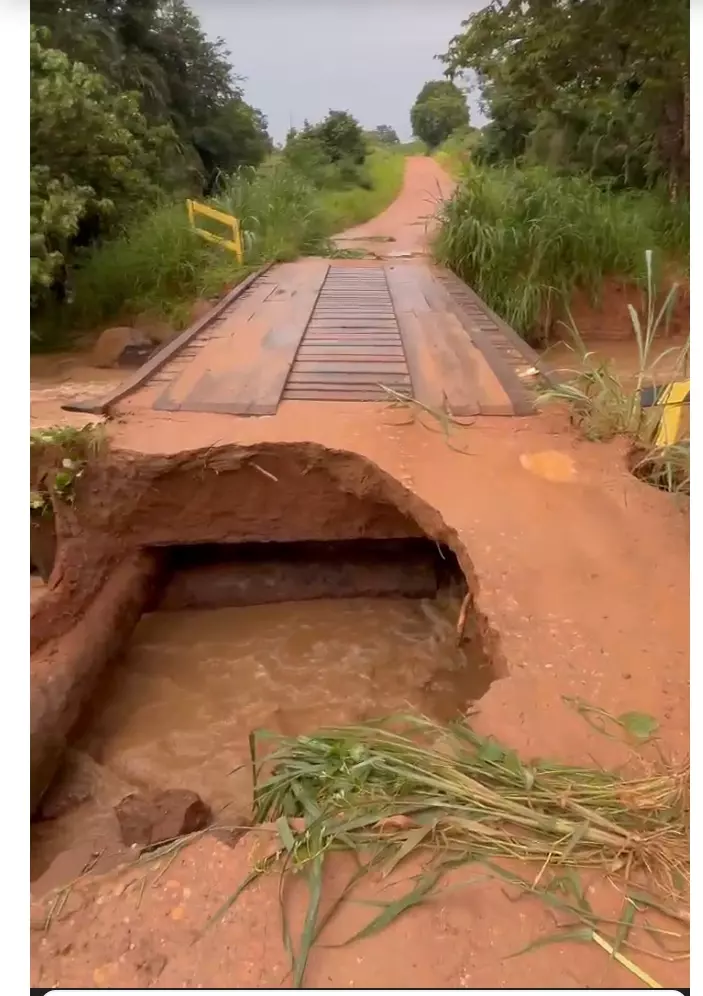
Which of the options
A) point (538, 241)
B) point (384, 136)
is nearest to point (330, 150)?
point (384, 136)

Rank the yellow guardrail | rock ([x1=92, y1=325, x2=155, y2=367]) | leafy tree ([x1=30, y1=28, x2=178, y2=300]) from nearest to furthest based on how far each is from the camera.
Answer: leafy tree ([x1=30, y1=28, x2=178, y2=300]) → rock ([x1=92, y1=325, x2=155, y2=367]) → the yellow guardrail

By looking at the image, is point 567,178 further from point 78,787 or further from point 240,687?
point 78,787

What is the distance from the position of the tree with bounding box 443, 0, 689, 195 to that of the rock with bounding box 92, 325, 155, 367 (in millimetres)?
2343

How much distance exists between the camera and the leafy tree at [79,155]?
343 centimetres

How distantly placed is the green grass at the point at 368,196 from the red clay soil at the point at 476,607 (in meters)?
1.82

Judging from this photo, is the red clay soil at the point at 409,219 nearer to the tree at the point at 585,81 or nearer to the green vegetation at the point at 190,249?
the green vegetation at the point at 190,249

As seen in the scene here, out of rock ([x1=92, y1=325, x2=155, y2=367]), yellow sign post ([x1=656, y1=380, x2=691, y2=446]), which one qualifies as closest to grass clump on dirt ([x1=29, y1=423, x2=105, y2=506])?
yellow sign post ([x1=656, y1=380, x2=691, y2=446])

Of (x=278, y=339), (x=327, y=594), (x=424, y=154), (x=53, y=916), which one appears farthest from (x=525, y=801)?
(x=424, y=154)

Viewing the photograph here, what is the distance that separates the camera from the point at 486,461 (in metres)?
2.34

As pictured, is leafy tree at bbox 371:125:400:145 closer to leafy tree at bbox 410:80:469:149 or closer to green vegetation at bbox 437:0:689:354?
leafy tree at bbox 410:80:469:149

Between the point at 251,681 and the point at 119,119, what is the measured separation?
343cm

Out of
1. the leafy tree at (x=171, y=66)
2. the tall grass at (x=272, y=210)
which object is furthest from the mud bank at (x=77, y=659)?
the tall grass at (x=272, y=210)

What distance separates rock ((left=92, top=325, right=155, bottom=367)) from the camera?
4.77 m

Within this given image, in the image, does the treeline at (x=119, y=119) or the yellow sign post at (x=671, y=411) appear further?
the treeline at (x=119, y=119)
